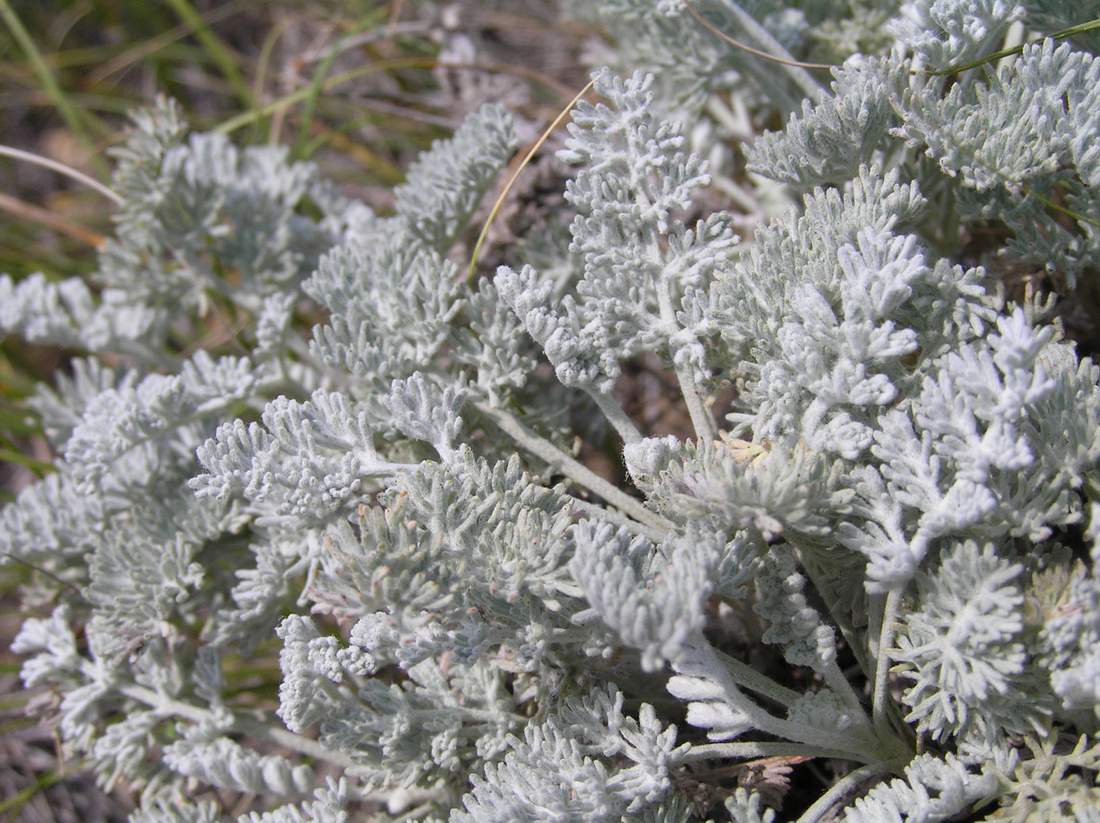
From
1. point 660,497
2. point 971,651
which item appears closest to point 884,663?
point 971,651

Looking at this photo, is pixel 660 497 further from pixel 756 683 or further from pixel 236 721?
pixel 236 721

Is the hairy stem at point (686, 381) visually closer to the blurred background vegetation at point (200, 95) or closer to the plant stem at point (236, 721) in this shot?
the blurred background vegetation at point (200, 95)

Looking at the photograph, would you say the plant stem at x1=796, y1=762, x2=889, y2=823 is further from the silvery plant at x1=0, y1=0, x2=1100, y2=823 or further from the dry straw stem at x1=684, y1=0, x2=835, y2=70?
the dry straw stem at x1=684, y1=0, x2=835, y2=70

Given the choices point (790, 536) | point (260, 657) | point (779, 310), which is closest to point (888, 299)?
point (779, 310)

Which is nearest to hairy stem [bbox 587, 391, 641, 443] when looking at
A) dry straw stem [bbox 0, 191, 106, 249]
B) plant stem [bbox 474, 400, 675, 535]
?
plant stem [bbox 474, 400, 675, 535]

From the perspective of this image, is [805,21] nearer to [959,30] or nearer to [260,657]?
[959,30]
